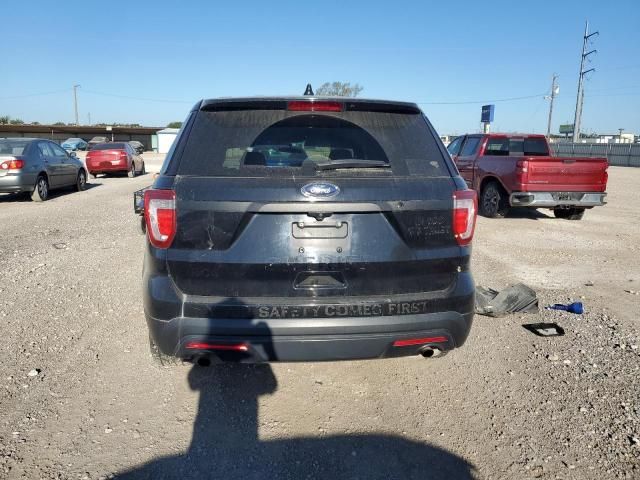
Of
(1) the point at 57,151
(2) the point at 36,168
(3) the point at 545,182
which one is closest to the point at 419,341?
(3) the point at 545,182

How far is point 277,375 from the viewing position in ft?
11.2

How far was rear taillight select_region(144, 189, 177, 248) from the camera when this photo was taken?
249 centimetres

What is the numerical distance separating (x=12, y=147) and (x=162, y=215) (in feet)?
38.9

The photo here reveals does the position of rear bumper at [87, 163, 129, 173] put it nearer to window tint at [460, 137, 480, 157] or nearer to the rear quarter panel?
window tint at [460, 137, 480, 157]

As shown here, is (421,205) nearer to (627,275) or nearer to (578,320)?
(578,320)

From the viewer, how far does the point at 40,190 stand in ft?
40.8

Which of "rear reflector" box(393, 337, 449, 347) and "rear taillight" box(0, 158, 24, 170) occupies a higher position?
"rear taillight" box(0, 158, 24, 170)

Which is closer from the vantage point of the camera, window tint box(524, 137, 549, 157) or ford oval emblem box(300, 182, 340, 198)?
ford oval emblem box(300, 182, 340, 198)

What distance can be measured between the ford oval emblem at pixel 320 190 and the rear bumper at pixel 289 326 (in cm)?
56

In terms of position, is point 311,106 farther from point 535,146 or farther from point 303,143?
point 535,146

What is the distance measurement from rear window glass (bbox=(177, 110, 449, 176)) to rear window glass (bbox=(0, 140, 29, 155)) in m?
11.4

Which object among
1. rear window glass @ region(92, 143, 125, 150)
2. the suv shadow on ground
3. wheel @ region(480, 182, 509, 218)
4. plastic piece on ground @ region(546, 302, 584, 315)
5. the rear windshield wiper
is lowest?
the suv shadow on ground

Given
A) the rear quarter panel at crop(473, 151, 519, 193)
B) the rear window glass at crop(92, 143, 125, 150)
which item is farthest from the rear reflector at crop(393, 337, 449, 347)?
the rear window glass at crop(92, 143, 125, 150)

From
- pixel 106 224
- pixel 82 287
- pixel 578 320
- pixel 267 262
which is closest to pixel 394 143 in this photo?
pixel 267 262
